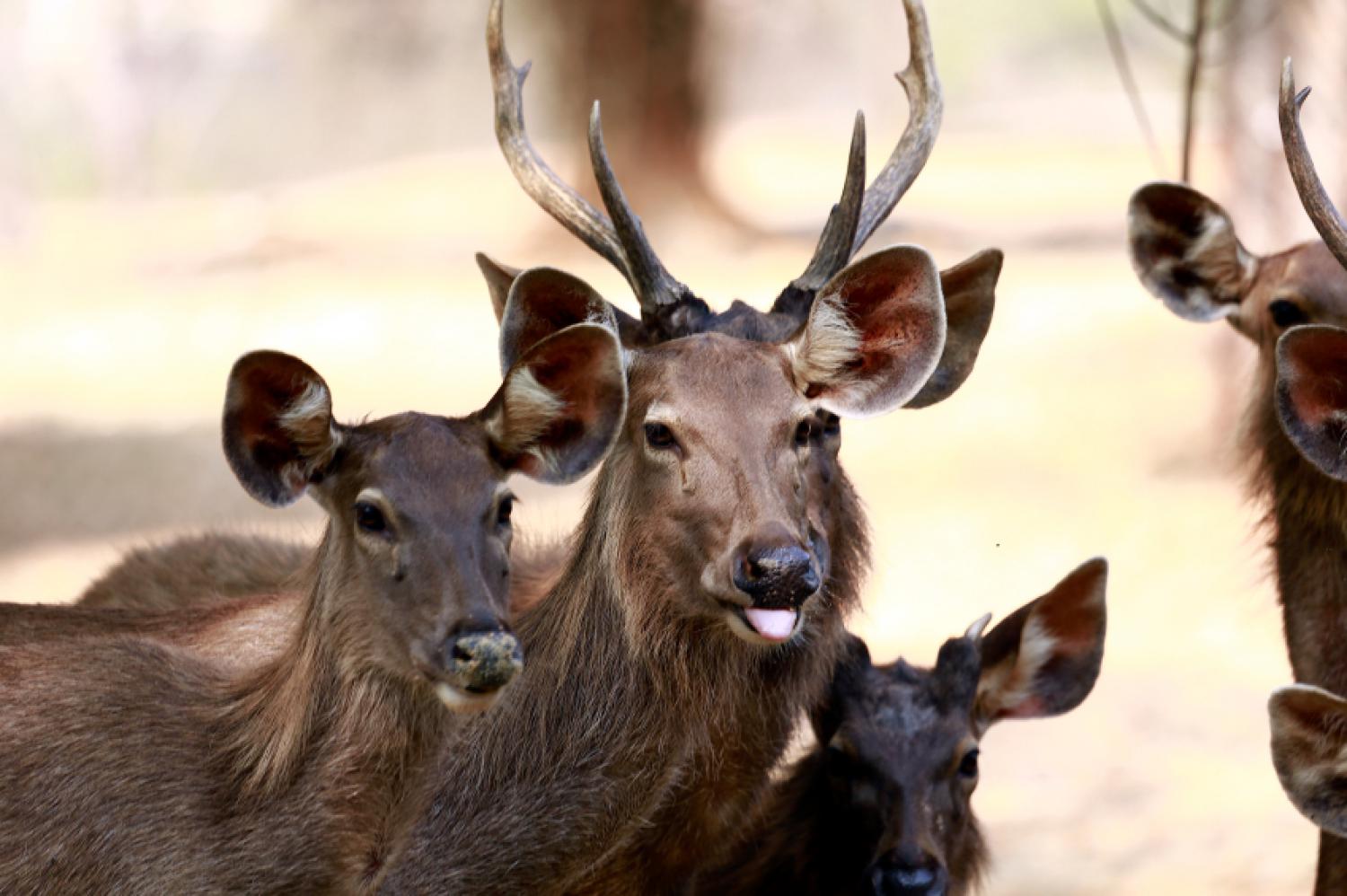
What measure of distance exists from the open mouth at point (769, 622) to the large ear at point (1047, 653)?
1.75 metres

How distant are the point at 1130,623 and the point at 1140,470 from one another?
3.38 meters

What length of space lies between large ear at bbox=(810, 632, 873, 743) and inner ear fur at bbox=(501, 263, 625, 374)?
1.45 metres

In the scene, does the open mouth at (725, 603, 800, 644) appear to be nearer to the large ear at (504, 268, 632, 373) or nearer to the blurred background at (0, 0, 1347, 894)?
the large ear at (504, 268, 632, 373)

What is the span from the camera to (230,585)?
7.75 m

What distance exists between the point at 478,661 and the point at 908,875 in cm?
184

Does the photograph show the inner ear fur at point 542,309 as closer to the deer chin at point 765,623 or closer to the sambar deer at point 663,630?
the sambar deer at point 663,630

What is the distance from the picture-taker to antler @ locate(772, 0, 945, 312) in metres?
6.05

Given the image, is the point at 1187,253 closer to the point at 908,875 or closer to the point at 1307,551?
the point at 1307,551

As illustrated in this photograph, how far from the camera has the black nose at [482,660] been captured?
4680 millimetres

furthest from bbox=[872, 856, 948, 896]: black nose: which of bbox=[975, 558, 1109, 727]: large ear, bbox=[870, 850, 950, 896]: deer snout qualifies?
bbox=[975, 558, 1109, 727]: large ear

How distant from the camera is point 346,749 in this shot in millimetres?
5086

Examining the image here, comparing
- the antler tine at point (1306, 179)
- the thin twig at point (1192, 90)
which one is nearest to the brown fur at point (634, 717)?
the antler tine at point (1306, 179)

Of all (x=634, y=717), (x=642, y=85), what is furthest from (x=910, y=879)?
(x=642, y=85)

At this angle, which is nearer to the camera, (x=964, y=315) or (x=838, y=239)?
(x=838, y=239)
